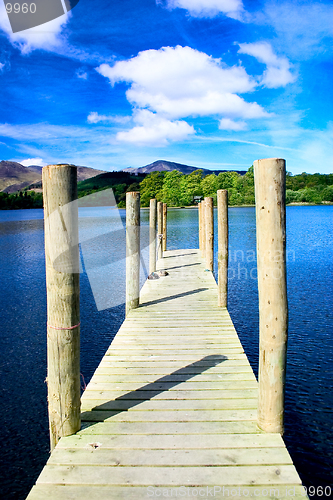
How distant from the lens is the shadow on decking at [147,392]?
3.93 metres

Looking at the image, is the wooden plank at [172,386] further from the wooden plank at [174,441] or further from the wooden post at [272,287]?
the wooden plank at [174,441]

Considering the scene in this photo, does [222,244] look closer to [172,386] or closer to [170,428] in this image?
[172,386]

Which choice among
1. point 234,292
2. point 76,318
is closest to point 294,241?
point 234,292

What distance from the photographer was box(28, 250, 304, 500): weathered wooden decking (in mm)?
2883

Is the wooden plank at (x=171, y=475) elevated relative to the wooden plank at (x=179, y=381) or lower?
lower

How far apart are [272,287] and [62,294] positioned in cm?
200

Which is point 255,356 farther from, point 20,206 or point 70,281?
point 20,206

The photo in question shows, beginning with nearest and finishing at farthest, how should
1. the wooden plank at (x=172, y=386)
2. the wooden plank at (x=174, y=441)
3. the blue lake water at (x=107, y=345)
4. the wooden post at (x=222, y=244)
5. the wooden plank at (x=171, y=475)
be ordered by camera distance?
the wooden plank at (x=171, y=475) → the wooden plank at (x=174, y=441) → the wooden plank at (x=172, y=386) → the blue lake water at (x=107, y=345) → the wooden post at (x=222, y=244)

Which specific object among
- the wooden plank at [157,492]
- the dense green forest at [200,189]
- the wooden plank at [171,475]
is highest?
the dense green forest at [200,189]

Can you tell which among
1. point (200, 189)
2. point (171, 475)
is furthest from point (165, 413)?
point (200, 189)

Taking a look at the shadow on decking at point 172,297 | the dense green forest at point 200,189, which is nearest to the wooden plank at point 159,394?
the shadow on decking at point 172,297

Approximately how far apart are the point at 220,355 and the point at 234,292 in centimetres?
778

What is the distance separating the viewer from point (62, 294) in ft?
11.3

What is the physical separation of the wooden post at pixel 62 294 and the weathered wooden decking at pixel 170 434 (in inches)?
12.9
